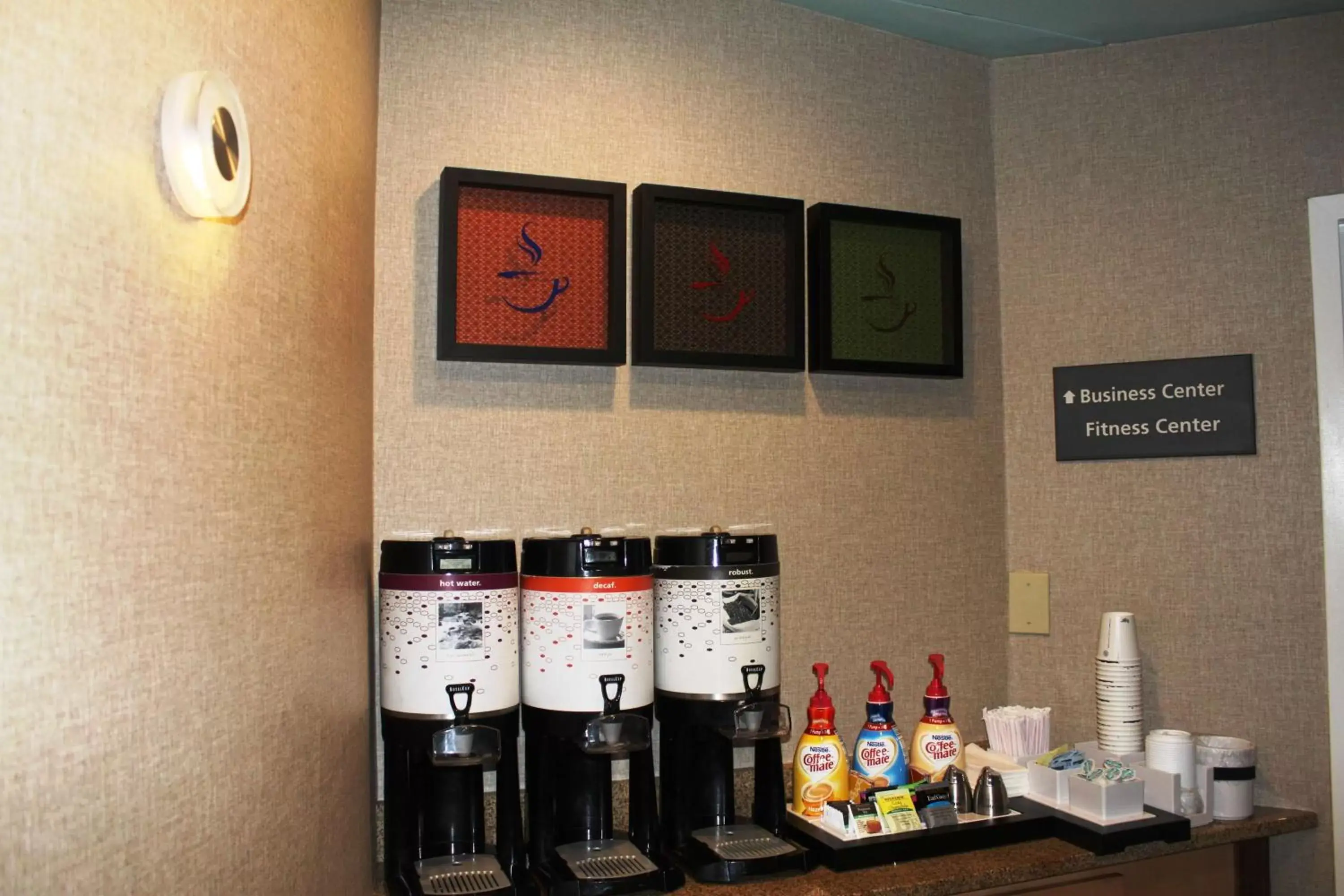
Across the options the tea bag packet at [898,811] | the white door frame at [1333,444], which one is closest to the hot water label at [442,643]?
the tea bag packet at [898,811]

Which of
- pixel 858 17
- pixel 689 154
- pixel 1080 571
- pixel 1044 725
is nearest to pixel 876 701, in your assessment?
pixel 1044 725

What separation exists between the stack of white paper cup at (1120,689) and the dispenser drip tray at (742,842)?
748mm

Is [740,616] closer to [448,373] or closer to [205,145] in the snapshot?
[448,373]

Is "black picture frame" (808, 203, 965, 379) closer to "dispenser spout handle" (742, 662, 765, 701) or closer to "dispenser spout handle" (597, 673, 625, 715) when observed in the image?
"dispenser spout handle" (742, 662, 765, 701)

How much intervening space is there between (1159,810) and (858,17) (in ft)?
5.30

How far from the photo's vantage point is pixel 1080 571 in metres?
2.15

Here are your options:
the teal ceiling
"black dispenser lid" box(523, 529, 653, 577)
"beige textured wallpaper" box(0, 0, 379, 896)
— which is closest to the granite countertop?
"black dispenser lid" box(523, 529, 653, 577)

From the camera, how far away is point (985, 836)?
5.56 feet

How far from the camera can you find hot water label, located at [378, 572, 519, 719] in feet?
4.91

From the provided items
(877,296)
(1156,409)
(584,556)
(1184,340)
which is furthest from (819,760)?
(1184,340)

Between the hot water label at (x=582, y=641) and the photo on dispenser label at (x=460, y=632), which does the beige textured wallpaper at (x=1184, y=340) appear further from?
the photo on dispenser label at (x=460, y=632)

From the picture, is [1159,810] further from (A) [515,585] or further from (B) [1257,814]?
(A) [515,585]

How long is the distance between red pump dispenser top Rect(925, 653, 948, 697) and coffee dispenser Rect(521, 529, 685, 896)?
1.89 feet

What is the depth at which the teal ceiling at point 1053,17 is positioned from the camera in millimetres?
2006
